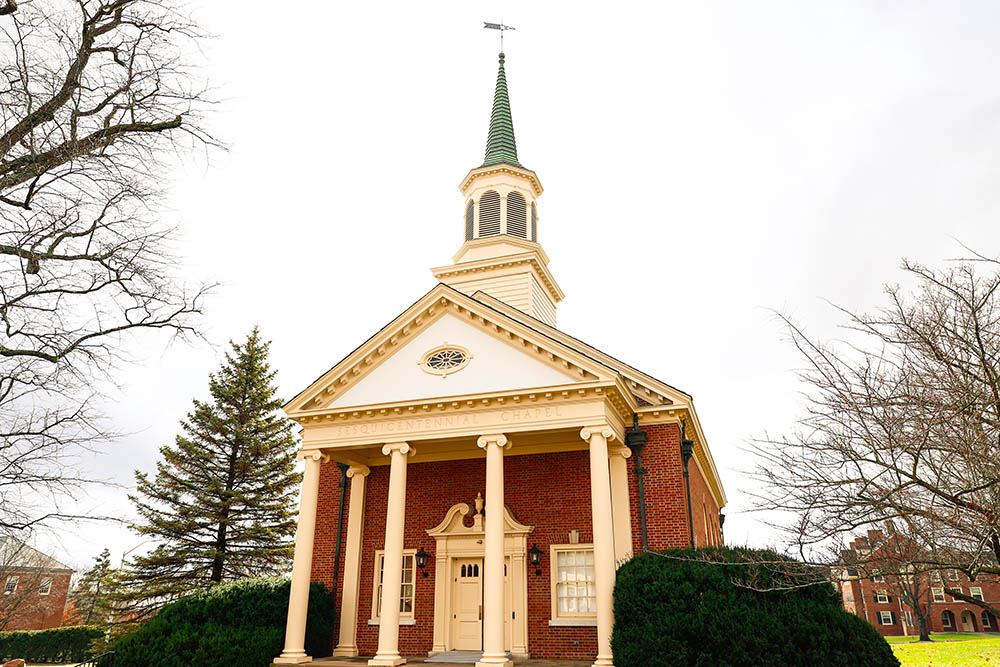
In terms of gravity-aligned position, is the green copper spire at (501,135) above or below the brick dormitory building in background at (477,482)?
above

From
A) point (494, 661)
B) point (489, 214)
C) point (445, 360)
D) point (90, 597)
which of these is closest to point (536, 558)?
point (494, 661)

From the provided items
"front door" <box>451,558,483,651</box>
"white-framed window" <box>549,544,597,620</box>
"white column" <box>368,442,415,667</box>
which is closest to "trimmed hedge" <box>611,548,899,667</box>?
"white-framed window" <box>549,544,597,620</box>

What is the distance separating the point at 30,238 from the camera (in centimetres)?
991

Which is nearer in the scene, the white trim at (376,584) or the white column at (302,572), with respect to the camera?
the white column at (302,572)

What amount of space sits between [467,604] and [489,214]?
14483mm

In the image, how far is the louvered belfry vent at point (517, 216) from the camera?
24.9m

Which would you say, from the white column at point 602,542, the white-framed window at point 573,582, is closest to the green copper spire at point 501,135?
the white column at point 602,542

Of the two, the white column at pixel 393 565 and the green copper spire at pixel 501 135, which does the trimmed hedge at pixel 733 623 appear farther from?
the green copper spire at pixel 501 135

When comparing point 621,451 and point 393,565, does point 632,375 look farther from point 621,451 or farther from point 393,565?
point 393,565

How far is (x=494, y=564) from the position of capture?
13492mm

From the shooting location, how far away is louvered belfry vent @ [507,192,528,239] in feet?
81.8

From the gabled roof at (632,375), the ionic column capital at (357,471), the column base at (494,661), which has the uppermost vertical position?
the gabled roof at (632,375)

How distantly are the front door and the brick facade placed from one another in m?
0.63

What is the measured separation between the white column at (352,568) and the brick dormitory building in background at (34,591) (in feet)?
88.3
